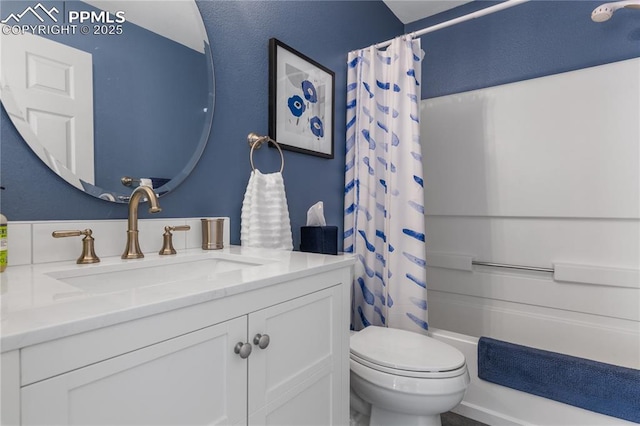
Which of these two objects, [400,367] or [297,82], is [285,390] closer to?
[400,367]

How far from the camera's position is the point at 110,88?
3.26 ft

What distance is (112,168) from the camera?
100 centimetres

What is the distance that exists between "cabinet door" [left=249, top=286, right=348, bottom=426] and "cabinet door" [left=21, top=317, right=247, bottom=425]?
50mm

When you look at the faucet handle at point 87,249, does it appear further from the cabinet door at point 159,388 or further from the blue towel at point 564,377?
the blue towel at point 564,377

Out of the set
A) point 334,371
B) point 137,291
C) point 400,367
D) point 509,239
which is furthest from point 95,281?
point 509,239

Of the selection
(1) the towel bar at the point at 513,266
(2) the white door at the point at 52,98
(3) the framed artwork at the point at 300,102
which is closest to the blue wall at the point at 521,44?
(3) the framed artwork at the point at 300,102

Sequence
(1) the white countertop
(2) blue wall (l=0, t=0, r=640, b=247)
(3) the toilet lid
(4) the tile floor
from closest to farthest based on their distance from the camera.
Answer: (1) the white countertop < (2) blue wall (l=0, t=0, r=640, b=247) < (3) the toilet lid < (4) the tile floor

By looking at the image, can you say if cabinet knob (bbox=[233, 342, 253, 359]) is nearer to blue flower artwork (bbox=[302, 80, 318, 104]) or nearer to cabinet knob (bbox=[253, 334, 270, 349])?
cabinet knob (bbox=[253, 334, 270, 349])

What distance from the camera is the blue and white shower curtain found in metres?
1.72

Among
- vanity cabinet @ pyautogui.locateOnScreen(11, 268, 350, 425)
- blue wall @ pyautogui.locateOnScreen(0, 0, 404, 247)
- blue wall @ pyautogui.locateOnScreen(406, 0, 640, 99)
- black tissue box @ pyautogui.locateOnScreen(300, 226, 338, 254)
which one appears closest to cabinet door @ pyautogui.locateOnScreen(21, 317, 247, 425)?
vanity cabinet @ pyautogui.locateOnScreen(11, 268, 350, 425)

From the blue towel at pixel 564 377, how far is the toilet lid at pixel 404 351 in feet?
A: 1.24

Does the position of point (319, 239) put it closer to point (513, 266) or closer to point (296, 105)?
point (296, 105)

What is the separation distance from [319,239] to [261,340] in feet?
2.54

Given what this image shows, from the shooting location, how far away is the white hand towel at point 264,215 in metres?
1.30
